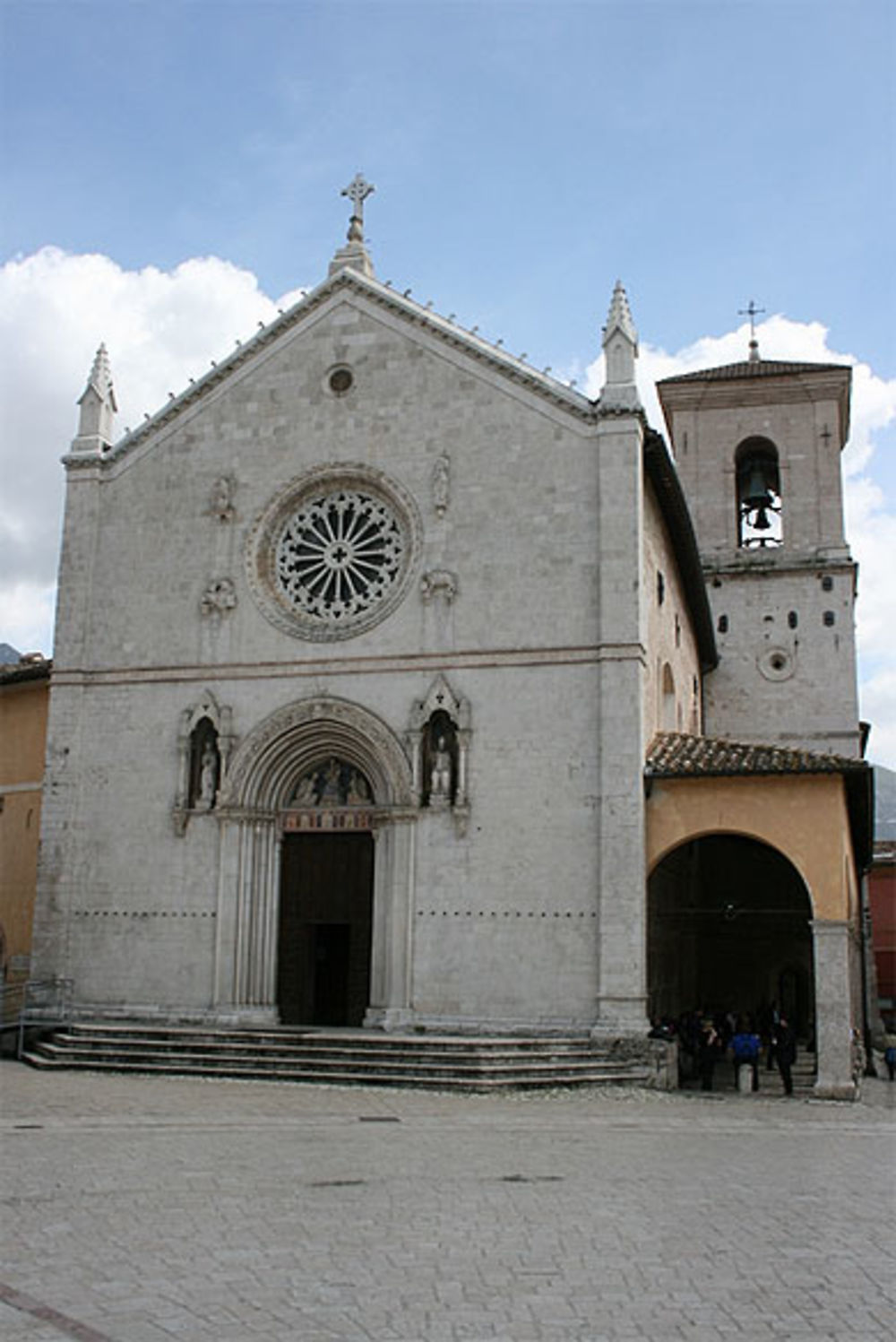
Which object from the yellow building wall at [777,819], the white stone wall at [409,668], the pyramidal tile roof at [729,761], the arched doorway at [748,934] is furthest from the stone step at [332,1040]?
the arched doorway at [748,934]

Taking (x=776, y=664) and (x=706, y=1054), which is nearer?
(x=706, y=1054)

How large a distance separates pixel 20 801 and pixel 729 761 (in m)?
15.9

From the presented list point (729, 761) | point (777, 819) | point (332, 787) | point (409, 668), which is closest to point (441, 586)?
point (409, 668)

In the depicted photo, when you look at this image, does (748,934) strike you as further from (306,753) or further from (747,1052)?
(306,753)

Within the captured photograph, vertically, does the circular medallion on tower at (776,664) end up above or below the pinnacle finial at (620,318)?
below

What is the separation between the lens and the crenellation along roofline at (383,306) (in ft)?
81.1

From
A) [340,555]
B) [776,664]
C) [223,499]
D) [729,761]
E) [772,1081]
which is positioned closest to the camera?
[729,761]

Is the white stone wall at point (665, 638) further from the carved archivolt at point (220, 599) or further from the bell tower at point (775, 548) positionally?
the carved archivolt at point (220, 599)

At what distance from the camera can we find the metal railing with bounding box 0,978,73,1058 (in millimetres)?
24641

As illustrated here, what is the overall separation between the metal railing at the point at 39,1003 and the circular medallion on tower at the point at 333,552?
7767 mm

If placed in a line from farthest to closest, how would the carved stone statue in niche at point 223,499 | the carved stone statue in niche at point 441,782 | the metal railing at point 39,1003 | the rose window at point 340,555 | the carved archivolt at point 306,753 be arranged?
the carved stone statue in niche at point 223,499 < the rose window at point 340,555 < the metal railing at point 39,1003 < the carved archivolt at point 306,753 < the carved stone statue in niche at point 441,782

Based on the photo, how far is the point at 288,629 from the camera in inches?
1000

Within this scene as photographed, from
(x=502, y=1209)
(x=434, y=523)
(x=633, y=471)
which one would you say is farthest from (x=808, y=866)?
(x=502, y=1209)

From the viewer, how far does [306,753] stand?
2530 cm
